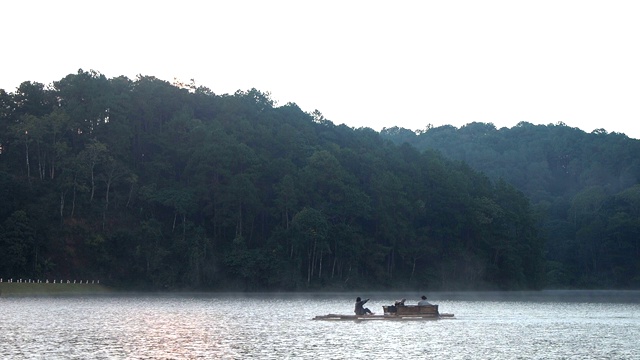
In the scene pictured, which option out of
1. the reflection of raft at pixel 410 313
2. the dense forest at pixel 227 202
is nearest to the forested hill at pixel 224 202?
the dense forest at pixel 227 202

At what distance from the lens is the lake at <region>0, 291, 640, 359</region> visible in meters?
40.5

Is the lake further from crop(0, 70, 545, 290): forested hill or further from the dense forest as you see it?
the dense forest

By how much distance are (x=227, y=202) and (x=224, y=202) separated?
0.48 meters

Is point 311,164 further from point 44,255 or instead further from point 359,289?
point 44,255

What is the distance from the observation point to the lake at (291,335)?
40.5 meters

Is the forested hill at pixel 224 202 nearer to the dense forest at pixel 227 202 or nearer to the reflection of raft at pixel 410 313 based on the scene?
the dense forest at pixel 227 202

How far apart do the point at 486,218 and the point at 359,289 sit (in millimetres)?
27975

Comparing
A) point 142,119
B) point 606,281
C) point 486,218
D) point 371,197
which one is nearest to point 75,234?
point 142,119

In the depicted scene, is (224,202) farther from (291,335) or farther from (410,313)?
(291,335)

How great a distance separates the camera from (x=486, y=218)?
14262 cm

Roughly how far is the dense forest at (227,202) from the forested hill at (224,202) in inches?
9.3

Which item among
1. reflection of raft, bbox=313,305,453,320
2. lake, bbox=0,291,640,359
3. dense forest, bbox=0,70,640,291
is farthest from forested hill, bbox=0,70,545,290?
reflection of raft, bbox=313,305,453,320

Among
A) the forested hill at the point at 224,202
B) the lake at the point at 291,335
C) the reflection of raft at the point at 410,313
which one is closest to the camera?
the lake at the point at 291,335

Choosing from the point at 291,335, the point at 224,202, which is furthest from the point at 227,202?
the point at 291,335
